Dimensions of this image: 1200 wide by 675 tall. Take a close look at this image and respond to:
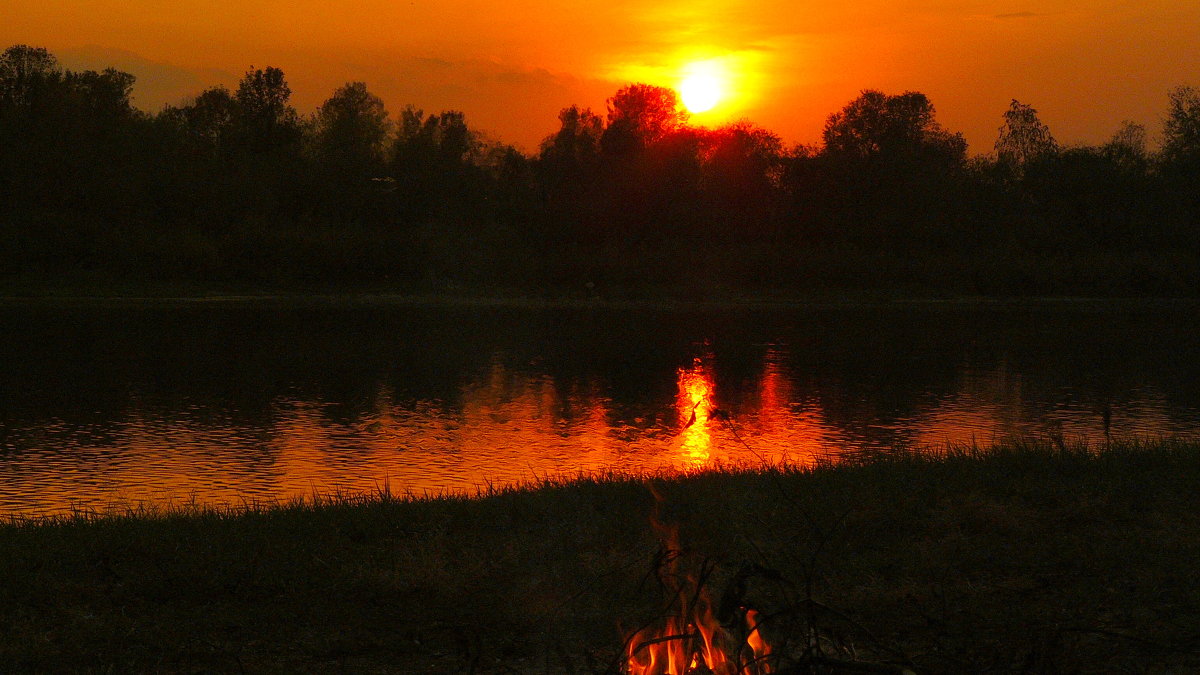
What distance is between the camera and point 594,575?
7.36 m

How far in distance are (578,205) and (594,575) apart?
7013 centimetres

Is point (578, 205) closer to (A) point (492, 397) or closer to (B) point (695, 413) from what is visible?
(A) point (492, 397)

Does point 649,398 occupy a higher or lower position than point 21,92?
lower

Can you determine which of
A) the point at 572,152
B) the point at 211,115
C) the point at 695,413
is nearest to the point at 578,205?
the point at 572,152

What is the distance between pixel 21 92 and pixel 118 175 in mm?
15366

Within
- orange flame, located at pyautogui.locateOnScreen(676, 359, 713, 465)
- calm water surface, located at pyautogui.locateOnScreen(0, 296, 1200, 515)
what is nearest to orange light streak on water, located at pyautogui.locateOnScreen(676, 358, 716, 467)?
orange flame, located at pyautogui.locateOnScreen(676, 359, 713, 465)

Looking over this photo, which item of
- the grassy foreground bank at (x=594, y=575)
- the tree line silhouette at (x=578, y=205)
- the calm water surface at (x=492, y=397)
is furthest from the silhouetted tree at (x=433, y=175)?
the grassy foreground bank at (x=594, y=575)

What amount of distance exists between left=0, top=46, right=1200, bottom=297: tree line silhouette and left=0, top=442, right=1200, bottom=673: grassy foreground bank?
189ft

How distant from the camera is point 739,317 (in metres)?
56.2

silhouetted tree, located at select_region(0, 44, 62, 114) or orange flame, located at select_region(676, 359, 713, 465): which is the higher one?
silhouetted tree, located at select_region(0, 44, 62, 114)

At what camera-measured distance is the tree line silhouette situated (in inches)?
2625

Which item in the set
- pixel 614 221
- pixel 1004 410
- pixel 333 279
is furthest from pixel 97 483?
pixel 614 221

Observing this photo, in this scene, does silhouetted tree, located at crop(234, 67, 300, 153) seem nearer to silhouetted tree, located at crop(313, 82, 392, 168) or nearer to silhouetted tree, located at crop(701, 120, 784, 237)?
silhouetted tree, located at crop(313, 82, 392, 168)

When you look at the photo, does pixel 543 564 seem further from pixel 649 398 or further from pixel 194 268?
pixel 194 268
